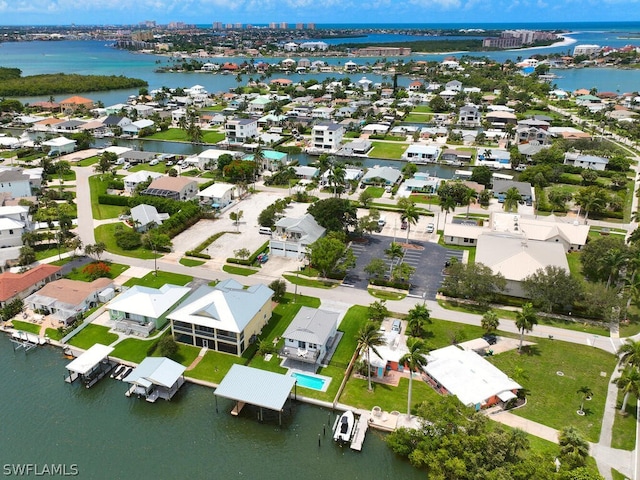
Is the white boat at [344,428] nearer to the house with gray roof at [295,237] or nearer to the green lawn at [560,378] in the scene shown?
the green lawn at [560,378]

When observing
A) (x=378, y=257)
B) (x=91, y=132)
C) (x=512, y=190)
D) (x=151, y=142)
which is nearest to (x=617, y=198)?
(x=512, y=190)

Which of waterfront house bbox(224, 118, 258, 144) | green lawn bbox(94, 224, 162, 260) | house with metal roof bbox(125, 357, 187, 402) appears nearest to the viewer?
house with metal roof bbox(125, 357, 187, 402)

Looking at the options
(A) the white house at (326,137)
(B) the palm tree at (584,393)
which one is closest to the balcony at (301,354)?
(B) the palm tree at (584,393)

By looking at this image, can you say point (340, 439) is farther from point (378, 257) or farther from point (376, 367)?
point (378, 257)

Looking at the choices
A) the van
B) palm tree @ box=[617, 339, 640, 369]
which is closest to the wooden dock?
the van

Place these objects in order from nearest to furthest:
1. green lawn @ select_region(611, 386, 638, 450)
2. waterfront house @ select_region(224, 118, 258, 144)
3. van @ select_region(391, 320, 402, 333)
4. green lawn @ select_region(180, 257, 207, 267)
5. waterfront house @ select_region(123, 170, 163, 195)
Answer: green lawn @ select_region(611, 386, 638, 450) < van @ select_region(391, 320, 402, 333) < green lawn @ select_region(180, 257, 207, 267) < waterfront house @ select_region(123, 170, 163, 195) < waterfront house @ select_region(224, 118, 258, 144)

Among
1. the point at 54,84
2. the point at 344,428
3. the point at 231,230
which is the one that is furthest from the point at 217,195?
the point at 54,84

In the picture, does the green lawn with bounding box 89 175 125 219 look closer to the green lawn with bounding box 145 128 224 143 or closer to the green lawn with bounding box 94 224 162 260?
the green lawn with bounding box 94 224 162 260
